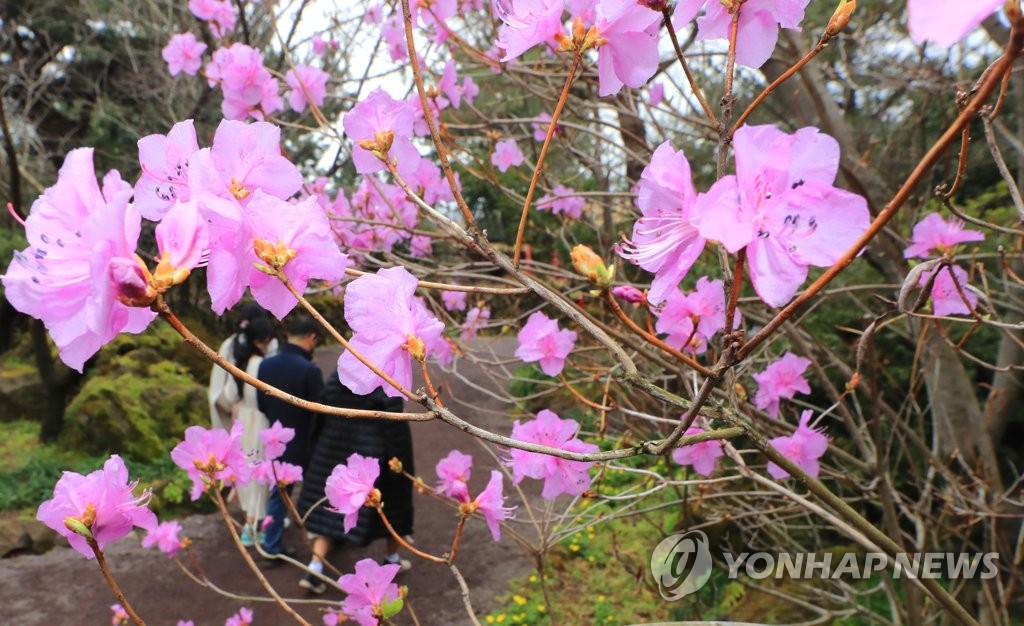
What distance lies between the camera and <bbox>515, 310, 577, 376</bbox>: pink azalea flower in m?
1.61

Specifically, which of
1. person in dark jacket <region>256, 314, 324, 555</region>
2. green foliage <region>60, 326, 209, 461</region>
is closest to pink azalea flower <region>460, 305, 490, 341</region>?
person in dark jacket <region>256, 314, 324, 555</region>

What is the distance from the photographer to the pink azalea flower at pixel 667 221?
0.65 m

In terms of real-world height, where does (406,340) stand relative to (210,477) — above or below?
above

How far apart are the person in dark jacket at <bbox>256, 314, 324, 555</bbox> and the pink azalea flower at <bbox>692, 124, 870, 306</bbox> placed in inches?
132

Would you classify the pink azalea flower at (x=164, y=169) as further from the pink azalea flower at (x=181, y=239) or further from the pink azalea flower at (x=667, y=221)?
the pink azalea flower at (x=667, y=221)

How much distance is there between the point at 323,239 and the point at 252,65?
4.59ft

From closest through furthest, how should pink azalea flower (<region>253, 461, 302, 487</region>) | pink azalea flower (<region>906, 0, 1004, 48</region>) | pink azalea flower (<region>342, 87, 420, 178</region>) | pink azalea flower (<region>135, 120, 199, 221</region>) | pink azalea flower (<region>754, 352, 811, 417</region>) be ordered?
pink azalea flower (<region>906, 0, 1004, 48</region>), pink azalea flower (<region>135, 120, 199, 221</region>), pink azalea flower (<region>342, 87, 420, 178</region>), pink azalea flower (<region>754, 352, 811, 417</region>), pink azalea flower (<region>253, 461, 302, 487</region>)

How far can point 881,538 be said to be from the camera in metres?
0.79

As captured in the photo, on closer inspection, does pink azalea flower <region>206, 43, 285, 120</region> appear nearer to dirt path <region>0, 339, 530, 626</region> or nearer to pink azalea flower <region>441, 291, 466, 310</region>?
dirt path <region>0, 339, 530, 626</region>

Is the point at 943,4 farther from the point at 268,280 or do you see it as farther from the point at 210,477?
the point at 210,477

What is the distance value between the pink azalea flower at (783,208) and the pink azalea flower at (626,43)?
0.30m

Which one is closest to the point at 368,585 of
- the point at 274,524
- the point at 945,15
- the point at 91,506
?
the point at 91,506

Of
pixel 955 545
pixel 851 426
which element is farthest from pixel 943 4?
pixel 955 545

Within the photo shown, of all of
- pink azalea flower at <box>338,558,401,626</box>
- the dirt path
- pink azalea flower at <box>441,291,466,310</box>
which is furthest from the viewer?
pink azalea flower at <box>441,291,466,310</box>
